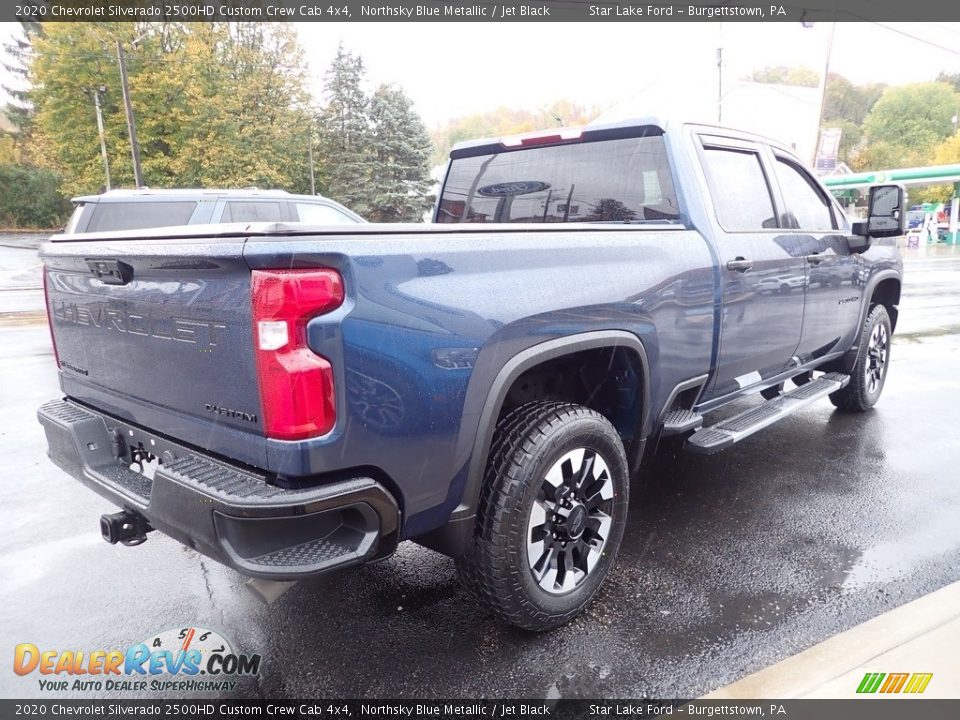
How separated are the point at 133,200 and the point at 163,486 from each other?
9.30m

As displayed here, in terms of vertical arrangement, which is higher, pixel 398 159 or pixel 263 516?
pixel 398 159

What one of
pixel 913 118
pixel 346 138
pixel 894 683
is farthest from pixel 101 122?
pixel 913 118

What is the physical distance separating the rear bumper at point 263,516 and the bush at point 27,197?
47140mm

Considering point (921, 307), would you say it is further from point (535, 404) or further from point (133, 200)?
point (133, 200)

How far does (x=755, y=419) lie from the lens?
387 centimetres

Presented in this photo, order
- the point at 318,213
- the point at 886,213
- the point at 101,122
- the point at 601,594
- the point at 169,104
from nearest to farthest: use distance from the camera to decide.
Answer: the point at 601,594 < the point at 886,213 < the point at 318,213 < the point at 101,122 < the point at 169,104

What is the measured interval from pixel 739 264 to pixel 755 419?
37.1 inches

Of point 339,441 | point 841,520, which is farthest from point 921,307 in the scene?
point 339,441

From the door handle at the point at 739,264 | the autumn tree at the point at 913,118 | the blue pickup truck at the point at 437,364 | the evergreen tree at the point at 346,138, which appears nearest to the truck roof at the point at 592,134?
the blue pickup truck at the point at 437,364

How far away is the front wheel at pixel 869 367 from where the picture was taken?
532cm

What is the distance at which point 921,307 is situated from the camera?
1186 cm

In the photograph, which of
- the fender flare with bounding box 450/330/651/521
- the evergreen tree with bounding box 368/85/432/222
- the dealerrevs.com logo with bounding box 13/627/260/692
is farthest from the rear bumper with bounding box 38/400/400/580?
the evergreen tree with bounding box 368/85/432/222

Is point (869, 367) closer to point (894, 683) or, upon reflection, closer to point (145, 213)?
point (894, 683)

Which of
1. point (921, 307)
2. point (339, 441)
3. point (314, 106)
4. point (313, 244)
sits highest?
point (314, 106)
